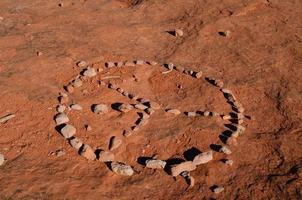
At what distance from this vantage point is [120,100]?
5098 millimetres

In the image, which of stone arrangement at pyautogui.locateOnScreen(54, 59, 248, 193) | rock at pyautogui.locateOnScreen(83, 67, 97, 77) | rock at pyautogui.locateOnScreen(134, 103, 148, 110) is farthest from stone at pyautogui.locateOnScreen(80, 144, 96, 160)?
rock at pyautogui.locateOnScreen(83, 67, 97, 77)

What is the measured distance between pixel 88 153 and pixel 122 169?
44cm

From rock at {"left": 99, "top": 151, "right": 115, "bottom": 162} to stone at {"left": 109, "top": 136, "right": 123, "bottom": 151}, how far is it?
0.15 metres

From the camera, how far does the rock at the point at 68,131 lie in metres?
4.36

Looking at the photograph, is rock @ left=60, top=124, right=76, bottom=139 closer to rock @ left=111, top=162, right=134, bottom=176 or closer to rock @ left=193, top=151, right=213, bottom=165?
rock @ left=111, top=162, right=134, bottom=176

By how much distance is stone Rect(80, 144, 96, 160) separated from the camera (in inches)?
161

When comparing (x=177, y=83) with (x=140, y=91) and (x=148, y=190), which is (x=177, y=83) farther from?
(x=148, y=190)

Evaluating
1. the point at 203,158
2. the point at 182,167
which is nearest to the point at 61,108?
the point at 182,167

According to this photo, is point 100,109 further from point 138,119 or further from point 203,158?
point 203,158

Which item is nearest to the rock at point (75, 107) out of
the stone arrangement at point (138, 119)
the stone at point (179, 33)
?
the stone arrangement at point (138, 119)

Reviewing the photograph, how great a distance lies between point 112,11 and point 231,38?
2.33 meters

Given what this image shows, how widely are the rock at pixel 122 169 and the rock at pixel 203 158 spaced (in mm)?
676

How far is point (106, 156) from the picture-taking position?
4.10m

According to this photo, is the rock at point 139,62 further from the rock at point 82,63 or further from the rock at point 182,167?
the rock at point 182,167
